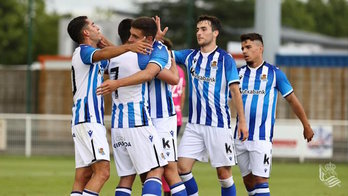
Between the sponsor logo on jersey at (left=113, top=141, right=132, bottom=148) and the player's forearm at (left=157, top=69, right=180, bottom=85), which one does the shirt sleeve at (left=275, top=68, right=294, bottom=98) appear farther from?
the sponsor logo on jersey at (left=113, top=141, right=132, bottom=148)

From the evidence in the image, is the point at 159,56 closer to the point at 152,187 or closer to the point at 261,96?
the point at 152,187

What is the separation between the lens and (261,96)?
12414 millimetres

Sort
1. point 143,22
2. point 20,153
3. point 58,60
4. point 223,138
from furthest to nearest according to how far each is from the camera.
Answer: point 58,60
point 20,153
point 223,138
point 143,22

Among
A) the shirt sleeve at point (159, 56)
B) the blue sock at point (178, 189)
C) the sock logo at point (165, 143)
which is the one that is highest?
the shirt sleeve at point (159, 56)

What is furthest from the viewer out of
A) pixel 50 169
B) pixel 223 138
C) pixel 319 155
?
pixel 319 155

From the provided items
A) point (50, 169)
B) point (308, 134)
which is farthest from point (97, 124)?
point (50, 169)

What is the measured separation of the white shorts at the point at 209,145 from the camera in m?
12.1

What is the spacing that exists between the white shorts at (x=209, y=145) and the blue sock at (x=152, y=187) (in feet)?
4.47

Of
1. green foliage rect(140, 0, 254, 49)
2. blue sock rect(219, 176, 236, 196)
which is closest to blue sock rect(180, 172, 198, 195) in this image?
blue sock rect(219, 176, 236, 196)

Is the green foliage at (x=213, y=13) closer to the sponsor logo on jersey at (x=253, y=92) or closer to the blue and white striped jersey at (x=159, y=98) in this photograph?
the sponsor logo on jersey at (x=253, y=92)

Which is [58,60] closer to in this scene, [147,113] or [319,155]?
[319,155]

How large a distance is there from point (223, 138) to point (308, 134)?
3.64 ft

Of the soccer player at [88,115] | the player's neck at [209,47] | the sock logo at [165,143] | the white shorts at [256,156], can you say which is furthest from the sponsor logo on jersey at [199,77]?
the soccer player at [88,115]

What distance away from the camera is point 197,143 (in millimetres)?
12219
